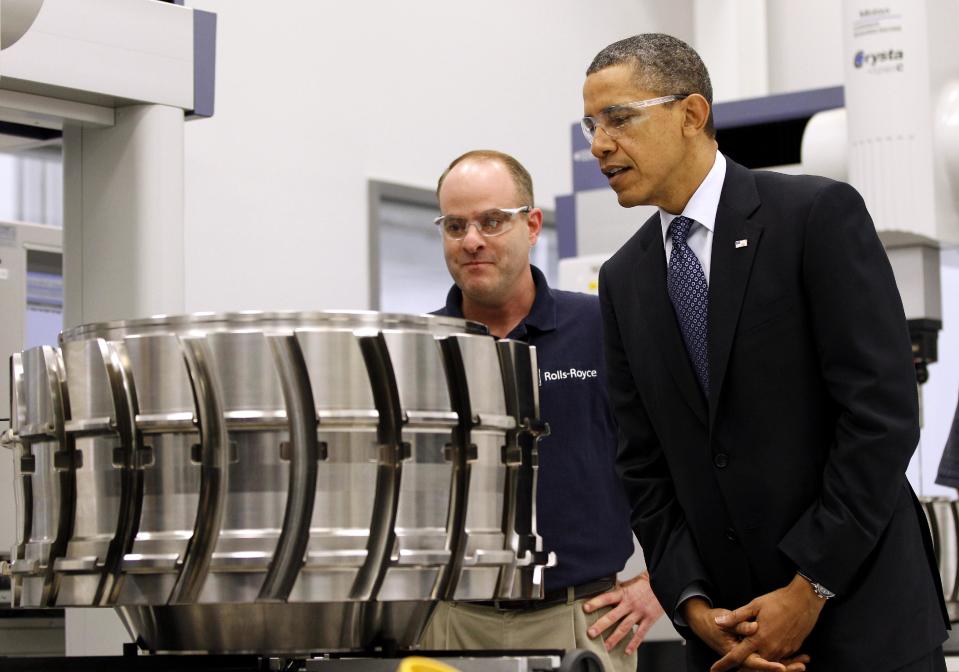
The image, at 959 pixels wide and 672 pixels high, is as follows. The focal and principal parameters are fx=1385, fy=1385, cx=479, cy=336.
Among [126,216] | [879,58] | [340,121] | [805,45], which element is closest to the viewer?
Result: [126,216]

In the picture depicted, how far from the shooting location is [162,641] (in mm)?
1027

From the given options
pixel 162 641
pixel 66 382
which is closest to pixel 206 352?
pixel 66 382

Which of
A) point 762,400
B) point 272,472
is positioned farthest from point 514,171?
point 272,472

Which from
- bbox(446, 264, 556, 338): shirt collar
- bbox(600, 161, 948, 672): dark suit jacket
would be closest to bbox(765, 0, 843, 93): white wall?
bbox(446, 264, 556, 338): shirt collar

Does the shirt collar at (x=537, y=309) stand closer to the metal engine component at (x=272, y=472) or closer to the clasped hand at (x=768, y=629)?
the clasped hand at (x=768, y=629)

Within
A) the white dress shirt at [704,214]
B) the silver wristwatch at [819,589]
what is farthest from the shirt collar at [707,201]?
the silver wristwatch at [819,589]

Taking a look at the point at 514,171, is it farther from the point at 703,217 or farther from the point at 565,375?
the point at 703,217

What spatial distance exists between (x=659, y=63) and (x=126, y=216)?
0.84 metres

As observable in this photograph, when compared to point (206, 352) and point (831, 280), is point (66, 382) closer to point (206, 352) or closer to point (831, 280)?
point (206, 352)

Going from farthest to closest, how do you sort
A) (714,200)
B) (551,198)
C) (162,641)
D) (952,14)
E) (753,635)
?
1. (551,198)
2. (952,14)
3. (714,200)
4. (753,635)
5. (162,641)

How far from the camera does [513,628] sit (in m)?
1.74

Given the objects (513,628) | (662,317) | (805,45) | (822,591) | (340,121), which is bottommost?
(513,628)

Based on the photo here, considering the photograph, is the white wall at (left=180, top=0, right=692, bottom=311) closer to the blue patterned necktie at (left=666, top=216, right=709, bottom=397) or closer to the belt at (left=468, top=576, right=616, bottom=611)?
the belt at (left=468, top=576, right=616, bottom=611)

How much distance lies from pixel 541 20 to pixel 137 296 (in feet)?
13.7
